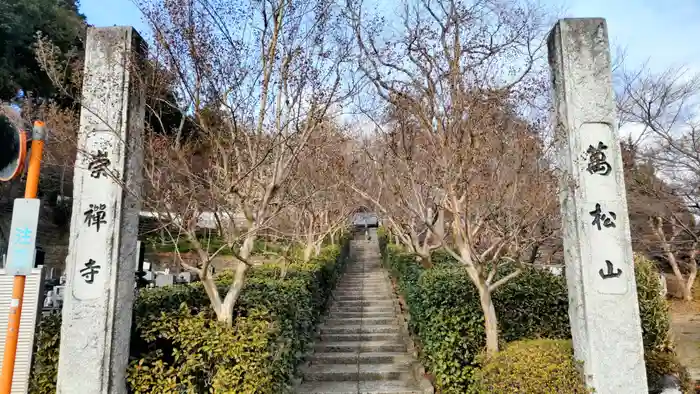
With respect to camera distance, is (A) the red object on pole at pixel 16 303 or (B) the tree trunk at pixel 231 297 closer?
(A) the red object on pole at pixel 16 303

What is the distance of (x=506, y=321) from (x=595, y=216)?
1998 millimetres

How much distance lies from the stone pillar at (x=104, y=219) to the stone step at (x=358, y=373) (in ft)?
11.3

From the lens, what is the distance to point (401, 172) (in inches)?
303

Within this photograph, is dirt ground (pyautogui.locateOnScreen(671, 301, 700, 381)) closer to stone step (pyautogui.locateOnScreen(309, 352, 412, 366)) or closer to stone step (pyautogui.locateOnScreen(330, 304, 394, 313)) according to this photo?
stone step (pyautogui.locateOnScreen(309, 352, 412, 366))

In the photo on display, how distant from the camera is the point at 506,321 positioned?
5754 millimetres

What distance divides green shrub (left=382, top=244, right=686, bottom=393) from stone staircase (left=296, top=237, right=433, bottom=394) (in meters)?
0.84

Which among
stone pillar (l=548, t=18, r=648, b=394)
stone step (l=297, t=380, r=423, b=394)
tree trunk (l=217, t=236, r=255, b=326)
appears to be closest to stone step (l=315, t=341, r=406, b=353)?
stone step (l=297, t=380, r=423, b=394)

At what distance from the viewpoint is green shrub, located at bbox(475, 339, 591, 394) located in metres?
4.24

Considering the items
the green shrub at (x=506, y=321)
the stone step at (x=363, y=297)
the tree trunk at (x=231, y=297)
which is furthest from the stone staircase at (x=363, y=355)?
the tree trunk at (x=231, y=297)

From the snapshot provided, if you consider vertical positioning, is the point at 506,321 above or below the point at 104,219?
below

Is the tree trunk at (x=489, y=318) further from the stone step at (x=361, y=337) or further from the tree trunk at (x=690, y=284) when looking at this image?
the tree trunk at (x=690, y=284)

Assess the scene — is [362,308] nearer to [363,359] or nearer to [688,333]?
[363,359]

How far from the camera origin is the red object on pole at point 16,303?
346cm

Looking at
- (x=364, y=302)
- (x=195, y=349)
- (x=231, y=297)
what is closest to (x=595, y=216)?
(x=231, y=297)
